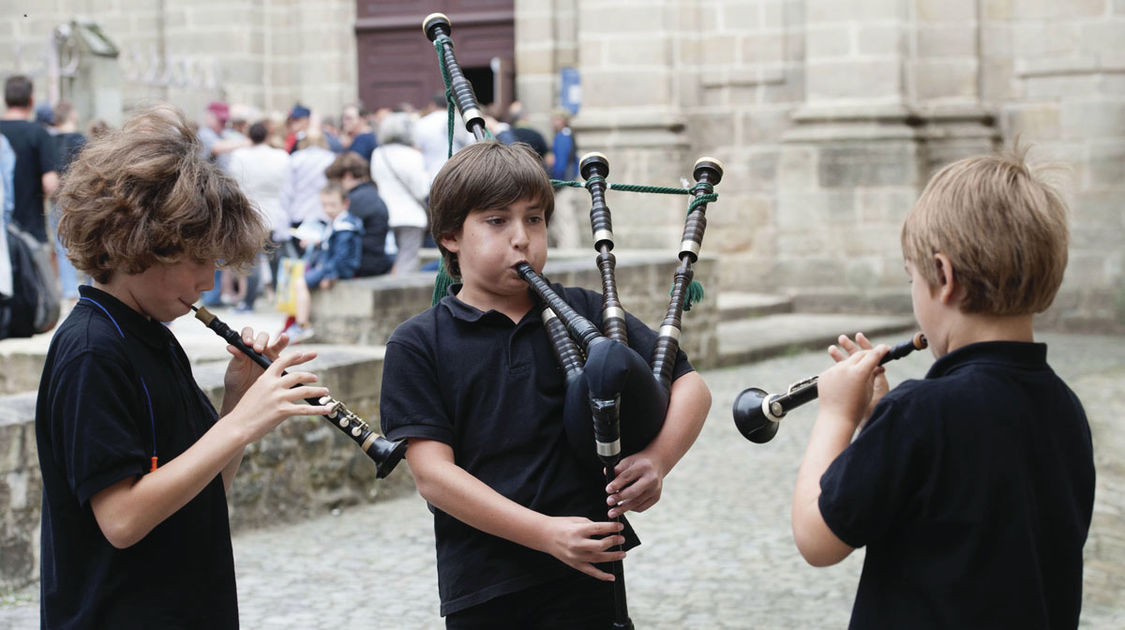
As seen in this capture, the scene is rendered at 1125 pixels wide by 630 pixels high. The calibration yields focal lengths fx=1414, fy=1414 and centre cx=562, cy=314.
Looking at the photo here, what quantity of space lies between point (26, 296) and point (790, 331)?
22.1ft

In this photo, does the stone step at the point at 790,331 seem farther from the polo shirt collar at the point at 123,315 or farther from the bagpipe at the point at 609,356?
the polo shirt collar at the point at 123,315

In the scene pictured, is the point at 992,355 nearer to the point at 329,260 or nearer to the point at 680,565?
the point at 680,565

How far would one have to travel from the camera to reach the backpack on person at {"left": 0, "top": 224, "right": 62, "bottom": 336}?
5734 millimetres

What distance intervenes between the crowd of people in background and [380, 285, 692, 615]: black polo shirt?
489cm

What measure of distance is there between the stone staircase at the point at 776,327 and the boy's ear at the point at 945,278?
26.3 ft

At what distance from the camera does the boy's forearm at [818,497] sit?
1.94 meters

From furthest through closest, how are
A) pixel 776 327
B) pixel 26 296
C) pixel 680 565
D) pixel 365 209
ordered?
pixel 776 327, pixel 365 209, pixel 26 296, pixel 680 565

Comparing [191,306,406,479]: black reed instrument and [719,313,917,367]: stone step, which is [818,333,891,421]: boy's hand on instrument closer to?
[191,306,406,479]: black reed instrument

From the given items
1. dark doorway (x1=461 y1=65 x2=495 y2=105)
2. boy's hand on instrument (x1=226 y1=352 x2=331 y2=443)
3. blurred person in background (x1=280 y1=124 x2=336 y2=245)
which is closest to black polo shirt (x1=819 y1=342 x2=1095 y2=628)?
boy's hand on instrument (x1=226 y1=352 x2=331 y2=443)

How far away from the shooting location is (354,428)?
2354mm

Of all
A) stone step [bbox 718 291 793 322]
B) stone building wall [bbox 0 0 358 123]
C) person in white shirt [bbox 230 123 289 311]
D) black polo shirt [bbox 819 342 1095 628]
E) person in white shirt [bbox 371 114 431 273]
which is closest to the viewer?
black polo shirt [bbox 819 342 1095 628]

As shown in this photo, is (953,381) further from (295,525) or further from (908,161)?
(908,161)

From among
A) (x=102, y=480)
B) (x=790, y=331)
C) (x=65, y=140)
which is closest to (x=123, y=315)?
(x=102, y=480)

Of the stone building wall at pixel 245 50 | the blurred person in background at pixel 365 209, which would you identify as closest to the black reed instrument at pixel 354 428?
the blurred person in background at pixel 365 209
